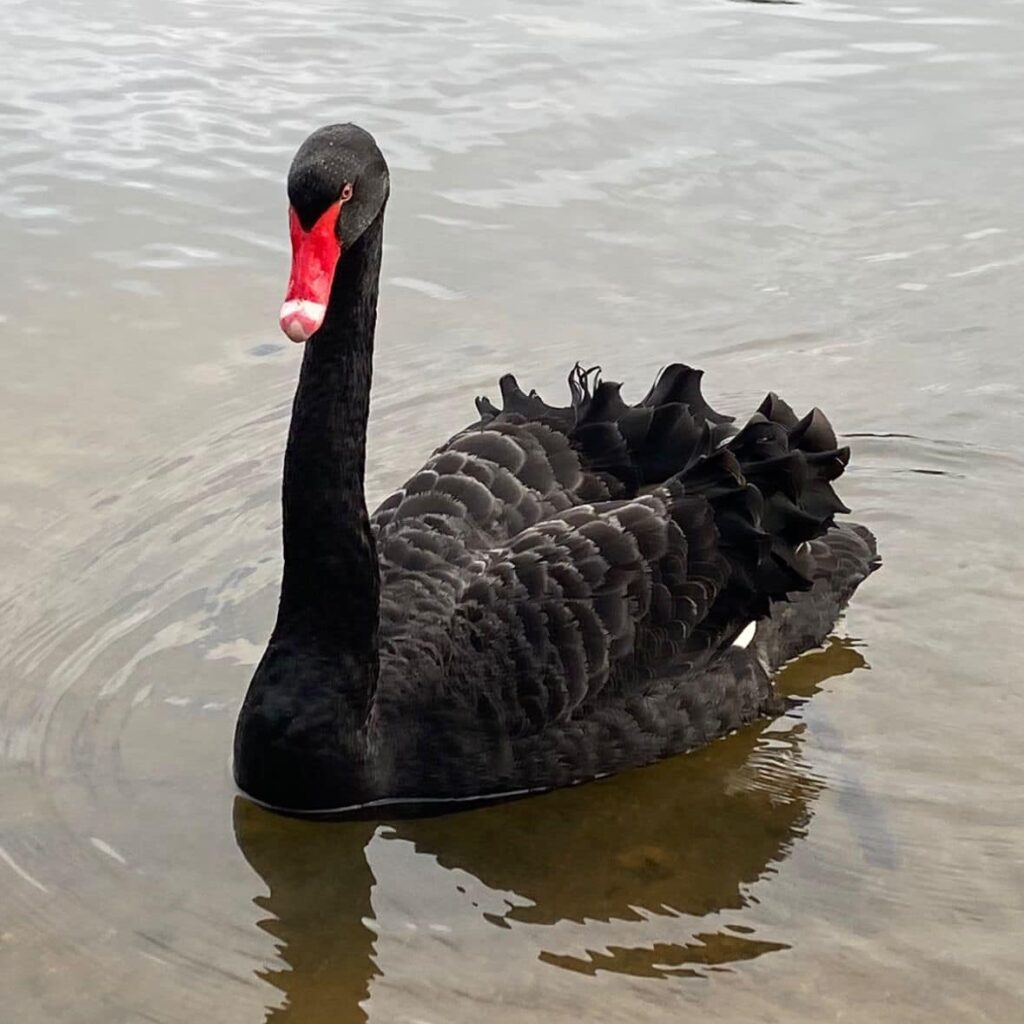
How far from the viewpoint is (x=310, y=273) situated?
149 inches

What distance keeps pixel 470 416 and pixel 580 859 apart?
7.21ft

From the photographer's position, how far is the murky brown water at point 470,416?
13.3 feet

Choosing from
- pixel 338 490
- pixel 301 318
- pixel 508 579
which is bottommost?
pixel 508 579

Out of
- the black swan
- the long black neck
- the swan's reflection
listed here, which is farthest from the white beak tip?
the swan's reflection

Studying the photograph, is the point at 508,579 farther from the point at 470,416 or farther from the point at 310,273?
the point at 470,416

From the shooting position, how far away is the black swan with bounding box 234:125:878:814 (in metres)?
4.24

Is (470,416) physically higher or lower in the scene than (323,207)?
lower

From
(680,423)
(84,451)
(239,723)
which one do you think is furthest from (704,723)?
Result: (84,451)

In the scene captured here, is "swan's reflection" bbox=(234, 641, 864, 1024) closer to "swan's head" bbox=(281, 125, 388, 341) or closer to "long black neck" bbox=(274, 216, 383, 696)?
"long black neck" bbox=(274, 216, 383, 696)

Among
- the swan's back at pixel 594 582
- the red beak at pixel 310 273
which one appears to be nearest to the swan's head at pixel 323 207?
the red beak at pixel 310 273

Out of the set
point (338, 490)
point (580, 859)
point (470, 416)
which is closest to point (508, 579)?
point (338, 490)

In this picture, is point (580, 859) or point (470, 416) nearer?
point (580, 859)

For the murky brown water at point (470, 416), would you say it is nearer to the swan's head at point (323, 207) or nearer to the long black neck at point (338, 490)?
the long black neck at point (338, 490)

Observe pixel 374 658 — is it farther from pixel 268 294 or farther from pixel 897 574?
pixel 268 294
